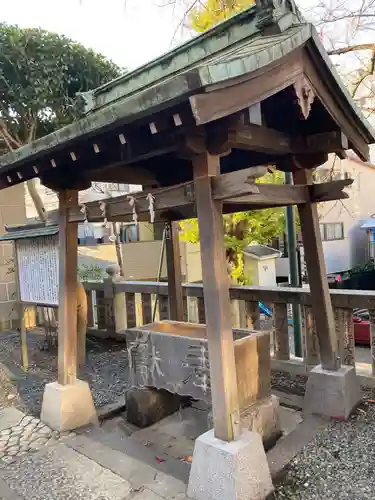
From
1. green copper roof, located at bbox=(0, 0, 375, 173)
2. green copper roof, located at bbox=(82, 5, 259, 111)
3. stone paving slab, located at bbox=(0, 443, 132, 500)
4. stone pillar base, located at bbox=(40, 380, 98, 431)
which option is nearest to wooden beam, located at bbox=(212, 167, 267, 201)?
green copper roof, located at bbox=(0, 0, 375, 173)

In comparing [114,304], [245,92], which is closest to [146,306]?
[114,304]

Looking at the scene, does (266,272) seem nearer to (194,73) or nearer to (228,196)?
(228,196)

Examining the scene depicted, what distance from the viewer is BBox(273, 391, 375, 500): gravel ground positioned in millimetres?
2965

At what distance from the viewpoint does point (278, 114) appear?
372cm

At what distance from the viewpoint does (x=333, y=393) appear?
13.6ft

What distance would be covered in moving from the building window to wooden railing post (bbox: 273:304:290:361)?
54.5 ft

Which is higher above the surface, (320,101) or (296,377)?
(320,101)

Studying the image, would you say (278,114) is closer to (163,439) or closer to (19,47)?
(163,439)

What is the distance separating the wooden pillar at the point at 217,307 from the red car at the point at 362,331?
35.5 ft

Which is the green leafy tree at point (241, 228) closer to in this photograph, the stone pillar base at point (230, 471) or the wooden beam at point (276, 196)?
the wooden beam at point (276, 196)

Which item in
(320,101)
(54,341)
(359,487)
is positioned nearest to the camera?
(359,487)

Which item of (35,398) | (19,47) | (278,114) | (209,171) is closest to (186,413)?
(35,398)

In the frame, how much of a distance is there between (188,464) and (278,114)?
325 centimetres

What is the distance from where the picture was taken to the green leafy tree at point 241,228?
1010 cm
